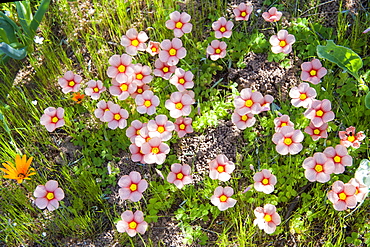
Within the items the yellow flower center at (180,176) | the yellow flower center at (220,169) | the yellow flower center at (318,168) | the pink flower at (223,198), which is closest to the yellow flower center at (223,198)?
the pink flower at (223,198)

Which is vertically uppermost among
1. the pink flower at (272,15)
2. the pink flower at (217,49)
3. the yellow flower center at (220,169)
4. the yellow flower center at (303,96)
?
the pink flower at (272,15)

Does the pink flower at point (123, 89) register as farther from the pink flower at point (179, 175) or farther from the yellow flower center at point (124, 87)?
the pink flower at point (179, 175)

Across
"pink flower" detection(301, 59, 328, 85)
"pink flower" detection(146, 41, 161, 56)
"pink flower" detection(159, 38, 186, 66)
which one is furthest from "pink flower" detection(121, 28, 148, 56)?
"pink flower" detection(301, 59, 328, 85)

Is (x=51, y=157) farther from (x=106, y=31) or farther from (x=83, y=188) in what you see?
(x=106, y=31)

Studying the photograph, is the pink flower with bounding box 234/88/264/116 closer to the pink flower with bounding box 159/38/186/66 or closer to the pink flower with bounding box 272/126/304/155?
the pink flower with bounding box 272/126/304/155

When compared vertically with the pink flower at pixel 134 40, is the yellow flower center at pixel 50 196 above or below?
below

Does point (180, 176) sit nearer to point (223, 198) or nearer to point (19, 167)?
point (223, 198)

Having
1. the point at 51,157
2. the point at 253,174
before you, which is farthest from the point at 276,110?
the point at 51,157
